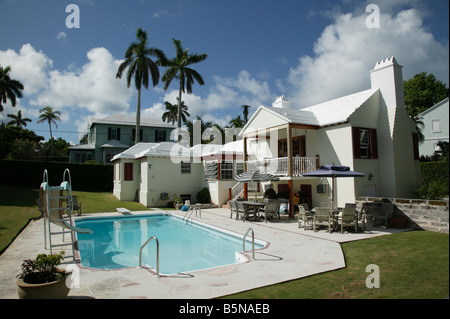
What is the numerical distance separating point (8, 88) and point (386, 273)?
163 feet

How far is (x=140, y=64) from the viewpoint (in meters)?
33.0

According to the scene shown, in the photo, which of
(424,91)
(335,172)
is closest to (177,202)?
(335,172)

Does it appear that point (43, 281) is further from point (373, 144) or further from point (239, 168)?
point (239, 168)

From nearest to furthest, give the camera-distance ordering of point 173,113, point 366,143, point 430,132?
point 366,143, point 430,132, point 173,113

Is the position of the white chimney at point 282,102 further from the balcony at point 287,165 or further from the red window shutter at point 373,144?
the red window shutter at point 373,144

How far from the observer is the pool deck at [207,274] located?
552 centimetres

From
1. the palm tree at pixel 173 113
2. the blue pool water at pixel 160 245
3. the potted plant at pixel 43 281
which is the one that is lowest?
the blue pool water at pixel 160 245

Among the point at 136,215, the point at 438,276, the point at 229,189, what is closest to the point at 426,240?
the point at 438,276

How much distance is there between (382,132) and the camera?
15883 mm

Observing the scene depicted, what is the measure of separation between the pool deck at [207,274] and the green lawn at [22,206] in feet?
7.62

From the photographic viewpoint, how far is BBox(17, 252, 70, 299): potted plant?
15.6 feet

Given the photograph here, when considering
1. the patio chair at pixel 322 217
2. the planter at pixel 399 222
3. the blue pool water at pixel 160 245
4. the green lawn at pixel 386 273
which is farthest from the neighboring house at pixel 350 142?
the blue pool water at pixel 160 245

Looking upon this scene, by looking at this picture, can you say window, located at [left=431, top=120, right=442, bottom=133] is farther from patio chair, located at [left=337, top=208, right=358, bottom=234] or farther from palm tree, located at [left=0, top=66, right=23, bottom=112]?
palm tree, located at [left=0, top=66, right=23, bottom=112]
